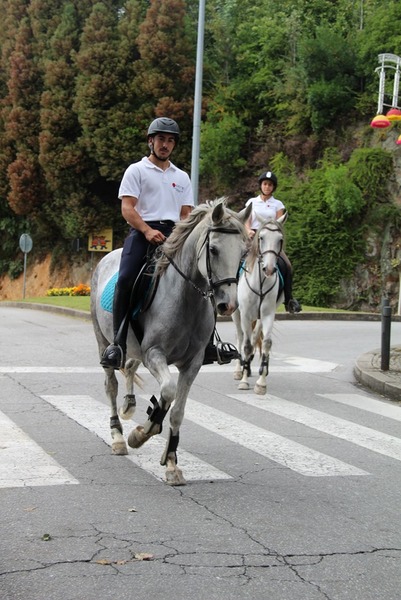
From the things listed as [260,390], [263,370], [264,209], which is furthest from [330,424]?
[264,209]

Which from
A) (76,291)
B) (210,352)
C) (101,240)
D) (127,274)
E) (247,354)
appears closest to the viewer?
(127,274)

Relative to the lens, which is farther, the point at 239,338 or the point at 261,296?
the point at 239,338

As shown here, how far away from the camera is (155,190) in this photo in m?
7.19

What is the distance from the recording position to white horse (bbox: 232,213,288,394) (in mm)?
11148

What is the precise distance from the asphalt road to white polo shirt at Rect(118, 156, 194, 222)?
2.04 m

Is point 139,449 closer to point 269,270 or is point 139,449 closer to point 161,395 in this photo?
point 161,395

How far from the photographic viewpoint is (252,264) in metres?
11.3

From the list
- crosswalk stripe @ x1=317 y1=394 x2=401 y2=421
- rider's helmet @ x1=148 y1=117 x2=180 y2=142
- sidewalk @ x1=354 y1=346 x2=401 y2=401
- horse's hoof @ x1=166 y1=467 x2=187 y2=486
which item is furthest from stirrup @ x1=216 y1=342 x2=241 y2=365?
sidewalk @ x1=354 y1=346 x2=401 y2=401

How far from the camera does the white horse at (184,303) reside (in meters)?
6.30

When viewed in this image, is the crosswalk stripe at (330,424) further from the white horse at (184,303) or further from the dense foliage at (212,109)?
the dense foliage at (212,109)

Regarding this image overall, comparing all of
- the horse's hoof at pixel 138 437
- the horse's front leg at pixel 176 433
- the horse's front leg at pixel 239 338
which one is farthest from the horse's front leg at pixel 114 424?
the horse's front leg at pixel 239 338

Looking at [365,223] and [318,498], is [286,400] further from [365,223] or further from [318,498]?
[365,223]

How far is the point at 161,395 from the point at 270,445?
6.29 ft

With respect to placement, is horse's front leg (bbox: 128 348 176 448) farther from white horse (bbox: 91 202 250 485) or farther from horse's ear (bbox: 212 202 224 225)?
horse's ear (bbox: 212 202 224 225)
